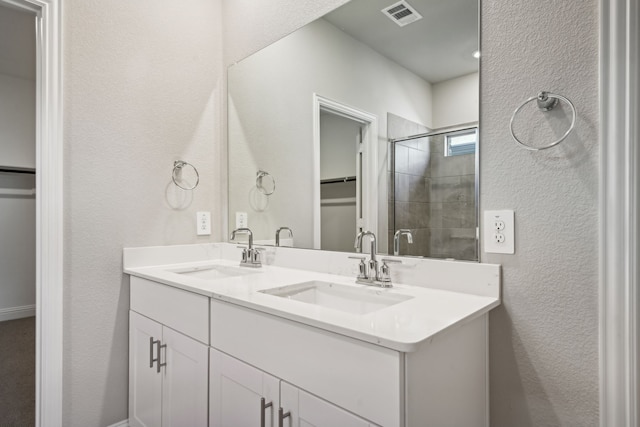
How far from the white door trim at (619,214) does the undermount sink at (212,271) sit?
4.26 feet

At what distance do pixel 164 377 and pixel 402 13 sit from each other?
1.69 m

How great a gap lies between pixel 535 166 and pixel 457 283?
423 millimetres

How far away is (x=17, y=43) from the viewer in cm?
293

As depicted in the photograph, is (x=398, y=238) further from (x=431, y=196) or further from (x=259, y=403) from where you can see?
(x=259, y=403)

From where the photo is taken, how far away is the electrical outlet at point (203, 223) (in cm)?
198

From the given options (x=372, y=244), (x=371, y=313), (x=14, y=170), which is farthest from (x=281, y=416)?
(x=14, y=170)

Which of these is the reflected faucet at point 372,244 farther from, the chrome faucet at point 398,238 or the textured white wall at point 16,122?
the textured white wall at point 16,122

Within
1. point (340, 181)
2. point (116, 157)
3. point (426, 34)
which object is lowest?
point (340, 181)

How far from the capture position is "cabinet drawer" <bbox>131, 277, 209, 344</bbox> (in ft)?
4.11

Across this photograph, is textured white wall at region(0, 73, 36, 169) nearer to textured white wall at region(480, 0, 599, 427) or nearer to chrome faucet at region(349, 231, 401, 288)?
chrome faucet at region(349, 231, 401, 288)

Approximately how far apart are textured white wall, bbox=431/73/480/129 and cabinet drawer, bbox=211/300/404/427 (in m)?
0.82

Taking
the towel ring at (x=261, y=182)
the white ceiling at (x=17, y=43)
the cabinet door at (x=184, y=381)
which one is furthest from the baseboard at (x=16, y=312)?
the towel ring at (x=261, y=182)

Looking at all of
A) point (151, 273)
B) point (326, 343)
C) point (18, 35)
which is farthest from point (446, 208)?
point (18, 35)

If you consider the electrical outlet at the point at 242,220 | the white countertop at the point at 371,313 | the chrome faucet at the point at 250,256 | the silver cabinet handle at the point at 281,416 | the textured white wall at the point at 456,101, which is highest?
the textured white wall at the point at 456,101
